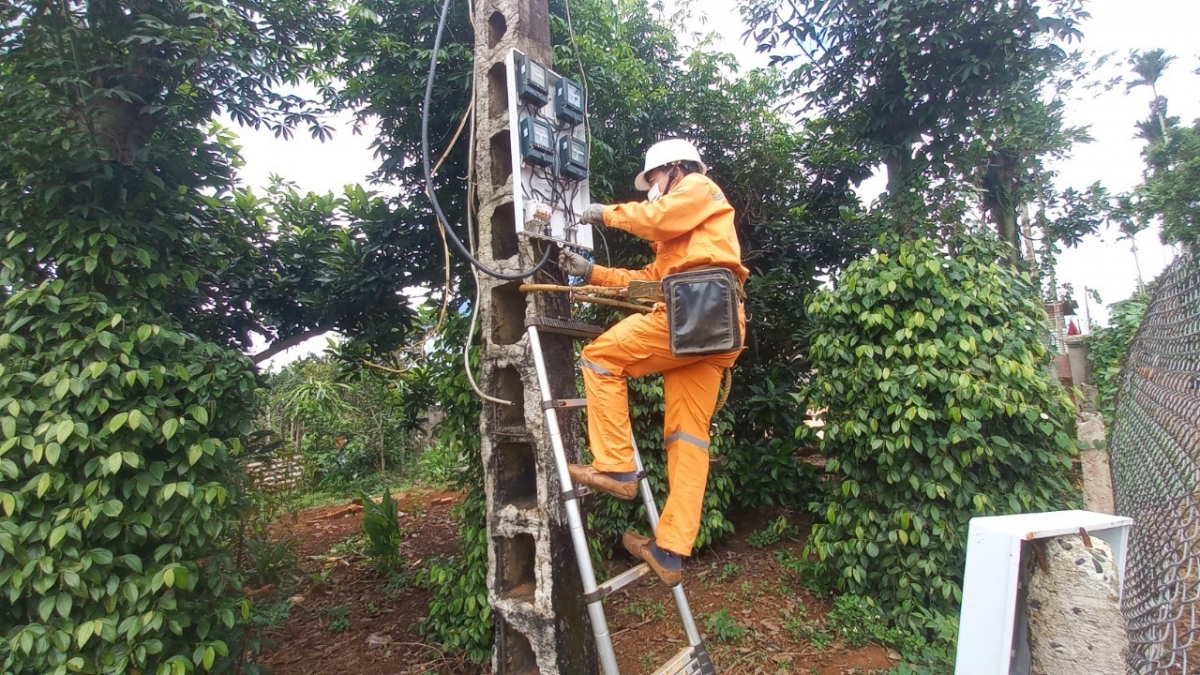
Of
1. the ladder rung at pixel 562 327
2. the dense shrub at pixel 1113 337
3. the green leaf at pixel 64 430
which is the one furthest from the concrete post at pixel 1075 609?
the dense shrub at pixel 1113 337

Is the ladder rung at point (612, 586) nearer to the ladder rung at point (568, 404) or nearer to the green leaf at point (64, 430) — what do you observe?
the ladder rung at point (568, 404)

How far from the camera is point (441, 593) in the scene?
4.18 meters

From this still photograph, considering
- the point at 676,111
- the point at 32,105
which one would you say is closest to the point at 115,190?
the point at 32,105

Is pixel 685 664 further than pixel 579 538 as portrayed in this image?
Yes

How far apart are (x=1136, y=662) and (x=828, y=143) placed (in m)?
5.36

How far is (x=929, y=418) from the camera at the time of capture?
3.82m

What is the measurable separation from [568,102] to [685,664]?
3122 millimetres

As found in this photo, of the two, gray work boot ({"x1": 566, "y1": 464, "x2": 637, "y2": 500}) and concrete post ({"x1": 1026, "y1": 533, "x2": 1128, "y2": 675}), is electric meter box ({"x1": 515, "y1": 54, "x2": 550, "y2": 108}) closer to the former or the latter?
gray work boot ({"x1": 566, "y1": 464, "x2": 637, "y2": 500})

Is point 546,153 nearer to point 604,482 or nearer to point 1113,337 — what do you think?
point 604,482

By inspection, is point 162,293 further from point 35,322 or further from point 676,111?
point 676,111

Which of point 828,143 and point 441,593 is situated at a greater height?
point 828,143

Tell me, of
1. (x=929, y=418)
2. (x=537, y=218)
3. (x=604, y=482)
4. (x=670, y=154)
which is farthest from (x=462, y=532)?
(x=929, y=418)

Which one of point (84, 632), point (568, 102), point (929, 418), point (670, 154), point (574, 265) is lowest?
point (84, 632)

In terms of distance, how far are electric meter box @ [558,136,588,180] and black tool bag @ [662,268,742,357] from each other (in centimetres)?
115
